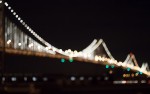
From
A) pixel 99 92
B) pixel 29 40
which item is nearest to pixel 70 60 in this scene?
pixel 29 40

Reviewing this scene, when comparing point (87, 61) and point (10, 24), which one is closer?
point (10, 24)

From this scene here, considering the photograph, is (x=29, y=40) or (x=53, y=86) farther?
(x=29, y=40)

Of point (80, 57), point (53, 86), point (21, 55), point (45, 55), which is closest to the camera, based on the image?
point (53, 86)

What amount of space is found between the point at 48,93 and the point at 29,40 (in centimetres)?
4659

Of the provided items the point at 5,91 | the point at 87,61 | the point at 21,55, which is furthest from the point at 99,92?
the point at 87,61

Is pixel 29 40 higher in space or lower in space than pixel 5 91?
higher

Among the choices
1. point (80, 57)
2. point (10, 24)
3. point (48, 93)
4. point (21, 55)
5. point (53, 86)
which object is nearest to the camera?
point (48, 93)

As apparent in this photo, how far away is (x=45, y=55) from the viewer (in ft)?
157

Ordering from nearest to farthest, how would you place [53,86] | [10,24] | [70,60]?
[53,86] → [10,24] → [70,60]

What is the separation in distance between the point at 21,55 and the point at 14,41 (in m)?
6.31

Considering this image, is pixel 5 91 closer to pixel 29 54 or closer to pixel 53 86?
pixel 53 86

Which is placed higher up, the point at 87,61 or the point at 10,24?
the point at 10,24

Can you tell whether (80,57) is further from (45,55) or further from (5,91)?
(5,91)

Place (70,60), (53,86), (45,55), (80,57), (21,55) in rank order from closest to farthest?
(53,86)
(21,55)
(45,55)
(70,60)
(80,57)
